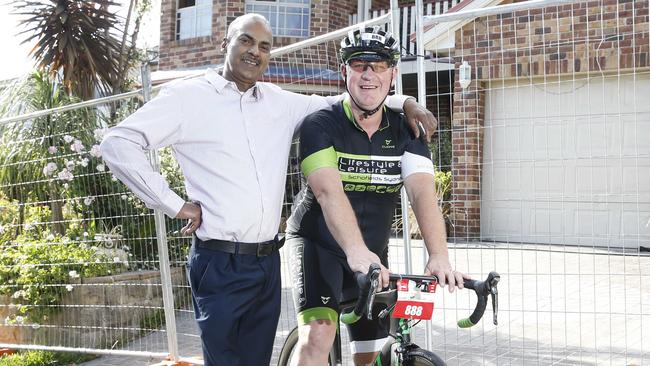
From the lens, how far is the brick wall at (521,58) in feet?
15.5

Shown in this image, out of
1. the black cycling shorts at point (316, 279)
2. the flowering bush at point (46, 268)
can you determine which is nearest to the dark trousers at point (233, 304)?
the black cycling shorts at point (316, 279)

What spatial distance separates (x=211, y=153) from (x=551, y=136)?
2.30m

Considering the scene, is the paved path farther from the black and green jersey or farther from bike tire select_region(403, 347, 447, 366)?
bike tire select_region(403, 347, 447, 366)

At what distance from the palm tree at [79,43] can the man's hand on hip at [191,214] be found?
8.82 metres

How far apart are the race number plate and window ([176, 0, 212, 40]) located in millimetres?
15778

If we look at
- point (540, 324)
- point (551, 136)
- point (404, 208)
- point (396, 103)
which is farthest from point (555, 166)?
point (540, 324)

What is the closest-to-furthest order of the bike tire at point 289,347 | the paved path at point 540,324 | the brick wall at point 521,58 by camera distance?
1. the bike tire at point 289,347
2. the brick wall at point 521,58
3. the paved path at point 540,324

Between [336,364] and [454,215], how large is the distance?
1.54 metres

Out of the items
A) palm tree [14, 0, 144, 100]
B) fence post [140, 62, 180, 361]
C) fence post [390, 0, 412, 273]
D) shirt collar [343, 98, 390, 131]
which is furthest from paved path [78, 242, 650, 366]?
palm tree [14, 0, 144, 100]

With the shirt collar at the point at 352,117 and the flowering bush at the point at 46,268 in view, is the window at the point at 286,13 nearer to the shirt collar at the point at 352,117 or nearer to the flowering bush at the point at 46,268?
the flowering bush at the point at 46,268

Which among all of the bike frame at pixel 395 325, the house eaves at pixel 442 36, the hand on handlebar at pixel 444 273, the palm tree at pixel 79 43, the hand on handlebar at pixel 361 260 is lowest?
the bike frame at pixel 395 325

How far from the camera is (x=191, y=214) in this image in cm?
352

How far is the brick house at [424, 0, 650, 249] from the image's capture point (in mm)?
4609

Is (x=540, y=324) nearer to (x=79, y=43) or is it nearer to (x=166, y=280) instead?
(x=166, y=280)
